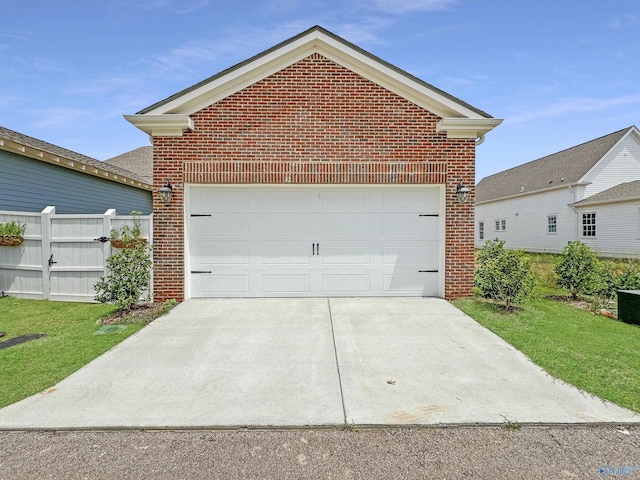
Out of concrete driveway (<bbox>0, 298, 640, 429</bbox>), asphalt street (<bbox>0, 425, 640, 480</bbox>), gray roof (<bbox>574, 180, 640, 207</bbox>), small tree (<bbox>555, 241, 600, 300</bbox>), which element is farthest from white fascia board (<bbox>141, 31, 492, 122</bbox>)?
gray roof (<bbox>574, 180, 640, 207</bbox>)

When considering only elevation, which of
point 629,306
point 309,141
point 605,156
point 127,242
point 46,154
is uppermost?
point 605,156

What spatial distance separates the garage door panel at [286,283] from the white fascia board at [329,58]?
386 centimetres

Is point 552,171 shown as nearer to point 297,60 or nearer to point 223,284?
point 297,60

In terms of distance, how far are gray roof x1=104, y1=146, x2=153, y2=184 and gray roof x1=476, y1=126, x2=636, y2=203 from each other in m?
Answer: 24.1

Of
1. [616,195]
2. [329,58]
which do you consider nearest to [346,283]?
[329,58]

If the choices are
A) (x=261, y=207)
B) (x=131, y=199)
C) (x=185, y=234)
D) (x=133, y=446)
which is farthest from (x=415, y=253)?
(x=131, y=199)

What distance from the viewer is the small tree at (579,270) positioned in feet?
24.9

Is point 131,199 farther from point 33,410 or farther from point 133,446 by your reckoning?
point 133,446

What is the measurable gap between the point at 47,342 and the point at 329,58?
23.2 feet

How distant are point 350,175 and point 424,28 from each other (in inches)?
170

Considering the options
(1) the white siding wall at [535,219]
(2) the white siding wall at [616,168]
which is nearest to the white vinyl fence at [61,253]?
(1) the white siding wall at [535,219]

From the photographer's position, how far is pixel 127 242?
22.7 ft

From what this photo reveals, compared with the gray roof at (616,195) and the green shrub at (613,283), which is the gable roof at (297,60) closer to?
the green shrub at (613,283)

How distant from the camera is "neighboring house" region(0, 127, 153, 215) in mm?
8836
